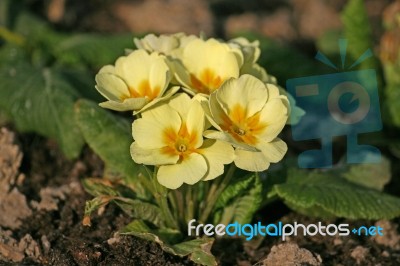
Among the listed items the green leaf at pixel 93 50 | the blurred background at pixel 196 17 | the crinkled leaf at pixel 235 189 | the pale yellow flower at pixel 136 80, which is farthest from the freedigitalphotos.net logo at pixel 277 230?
the blurred background at pixel 196 17

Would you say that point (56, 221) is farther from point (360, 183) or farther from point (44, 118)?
point (360, 183)

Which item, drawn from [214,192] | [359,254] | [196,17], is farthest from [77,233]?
[196,17]

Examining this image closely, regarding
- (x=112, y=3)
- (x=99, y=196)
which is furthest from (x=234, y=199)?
(x=112, y=3)

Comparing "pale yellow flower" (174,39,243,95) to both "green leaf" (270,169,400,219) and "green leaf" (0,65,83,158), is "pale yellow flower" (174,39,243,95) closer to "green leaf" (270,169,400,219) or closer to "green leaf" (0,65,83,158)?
"green leaf" (270,169,400,219)

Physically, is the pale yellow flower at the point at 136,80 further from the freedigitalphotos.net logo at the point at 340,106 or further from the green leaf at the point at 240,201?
the freedigitalphotos.net logo at the point at 340,106

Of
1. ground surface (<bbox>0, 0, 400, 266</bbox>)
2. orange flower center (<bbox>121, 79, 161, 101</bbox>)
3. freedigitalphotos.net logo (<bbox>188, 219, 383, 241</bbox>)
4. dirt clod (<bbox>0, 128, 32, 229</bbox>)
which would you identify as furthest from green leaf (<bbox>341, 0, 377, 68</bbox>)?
dirt clod (<bbox>0, 128, 32, 229</bbox>)

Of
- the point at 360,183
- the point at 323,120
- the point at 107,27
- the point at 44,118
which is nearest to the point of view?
the point at 360,183
